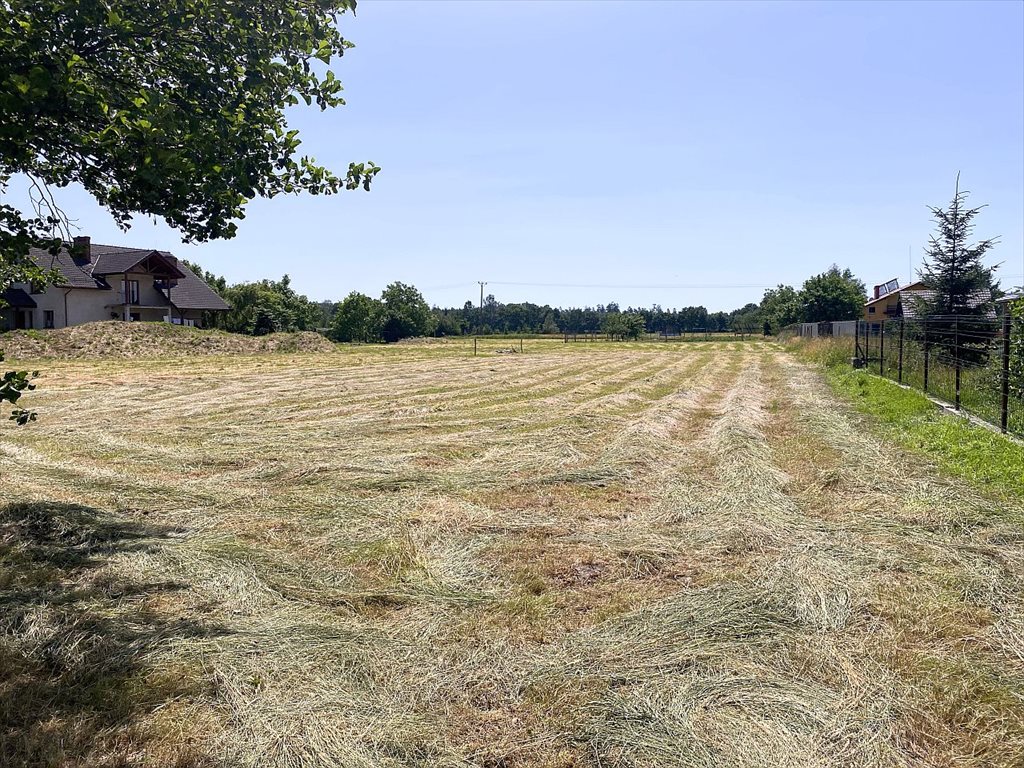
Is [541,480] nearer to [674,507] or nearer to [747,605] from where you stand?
[674,507]

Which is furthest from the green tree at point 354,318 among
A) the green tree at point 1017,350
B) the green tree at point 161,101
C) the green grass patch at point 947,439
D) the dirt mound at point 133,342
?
the green tree at point 161,101

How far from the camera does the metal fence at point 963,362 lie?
379 inches

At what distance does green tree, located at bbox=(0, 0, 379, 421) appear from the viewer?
139 inches

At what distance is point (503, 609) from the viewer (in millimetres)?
4141

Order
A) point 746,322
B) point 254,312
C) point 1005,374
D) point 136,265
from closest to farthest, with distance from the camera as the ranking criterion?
point 1005,374 < point 136,265 < point 254,312 < point 746,322

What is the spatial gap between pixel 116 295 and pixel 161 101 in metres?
46.5

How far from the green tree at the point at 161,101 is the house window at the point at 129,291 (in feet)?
145

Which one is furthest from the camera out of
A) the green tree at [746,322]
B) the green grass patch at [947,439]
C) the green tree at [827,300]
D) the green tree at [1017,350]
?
the green tree at [746,322]

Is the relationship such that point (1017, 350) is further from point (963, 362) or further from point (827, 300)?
point (827, 300)

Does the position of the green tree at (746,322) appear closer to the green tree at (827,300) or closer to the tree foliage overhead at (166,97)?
the green tree at (827,300)

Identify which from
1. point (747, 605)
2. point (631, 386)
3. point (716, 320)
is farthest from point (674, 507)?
point (716, 320)

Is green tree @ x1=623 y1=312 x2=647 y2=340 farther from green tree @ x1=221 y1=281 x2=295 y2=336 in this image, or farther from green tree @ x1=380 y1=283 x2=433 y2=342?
green tree @ x1=221 y1=281 x2=295 y2=336

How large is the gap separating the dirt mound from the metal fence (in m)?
30.4

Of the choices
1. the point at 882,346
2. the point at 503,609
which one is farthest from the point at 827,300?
the point at 503,609
